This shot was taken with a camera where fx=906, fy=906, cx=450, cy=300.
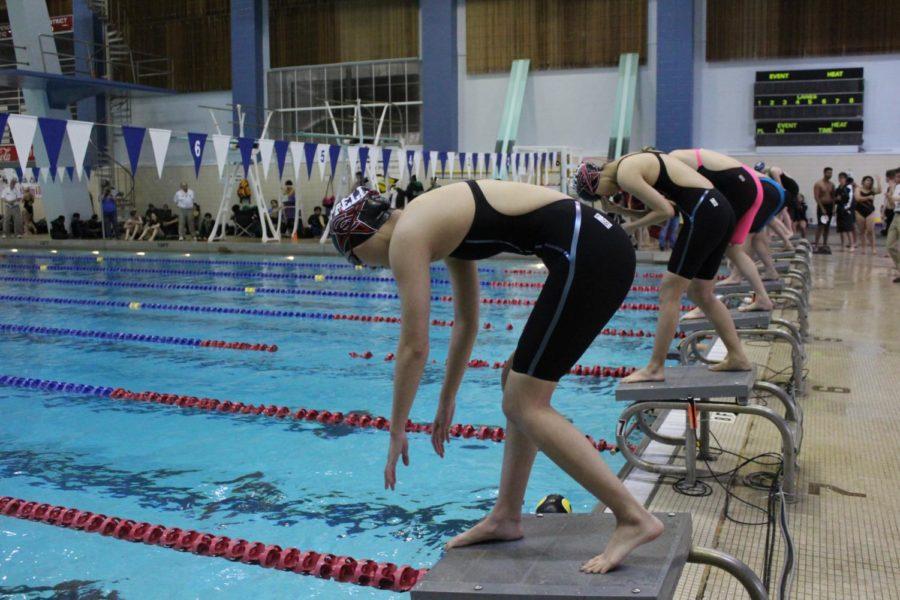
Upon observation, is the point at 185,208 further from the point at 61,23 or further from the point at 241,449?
the point at 241,449

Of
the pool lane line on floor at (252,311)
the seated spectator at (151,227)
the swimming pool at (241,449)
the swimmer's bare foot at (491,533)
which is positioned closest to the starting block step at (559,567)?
the swimmer's bare foot at (491,533)

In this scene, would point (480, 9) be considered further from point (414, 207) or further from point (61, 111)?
point (414, 207)

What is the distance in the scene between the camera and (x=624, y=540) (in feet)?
7.27

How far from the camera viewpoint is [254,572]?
10.9 ft

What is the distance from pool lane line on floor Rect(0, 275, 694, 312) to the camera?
1023cm

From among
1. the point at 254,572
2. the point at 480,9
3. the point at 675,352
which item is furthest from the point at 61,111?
the point at 254,572

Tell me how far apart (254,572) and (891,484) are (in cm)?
255

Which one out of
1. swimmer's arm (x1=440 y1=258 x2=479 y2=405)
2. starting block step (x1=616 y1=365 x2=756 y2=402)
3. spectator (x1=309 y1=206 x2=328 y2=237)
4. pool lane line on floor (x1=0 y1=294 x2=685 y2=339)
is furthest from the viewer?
spectator (x1=309 y1=206 x2=328 y2=237)

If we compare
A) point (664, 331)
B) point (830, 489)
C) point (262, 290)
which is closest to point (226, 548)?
point (664, 331)

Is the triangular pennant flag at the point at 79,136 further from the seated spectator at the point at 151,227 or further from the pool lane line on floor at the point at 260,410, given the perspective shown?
the seated spectator at the point at 151,227

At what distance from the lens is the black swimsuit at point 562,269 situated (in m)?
2.29

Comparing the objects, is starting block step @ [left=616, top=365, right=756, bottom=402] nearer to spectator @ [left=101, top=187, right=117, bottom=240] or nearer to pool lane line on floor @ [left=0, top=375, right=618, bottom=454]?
pool lane line on floor @ [left=0, top=375, right=618, bottom=454]

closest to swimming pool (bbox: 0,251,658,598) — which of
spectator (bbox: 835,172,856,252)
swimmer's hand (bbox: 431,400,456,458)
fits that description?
swimmer's hand (bbox: 431,400,456,458)

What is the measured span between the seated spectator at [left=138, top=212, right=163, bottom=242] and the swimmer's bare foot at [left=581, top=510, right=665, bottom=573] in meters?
19.2
